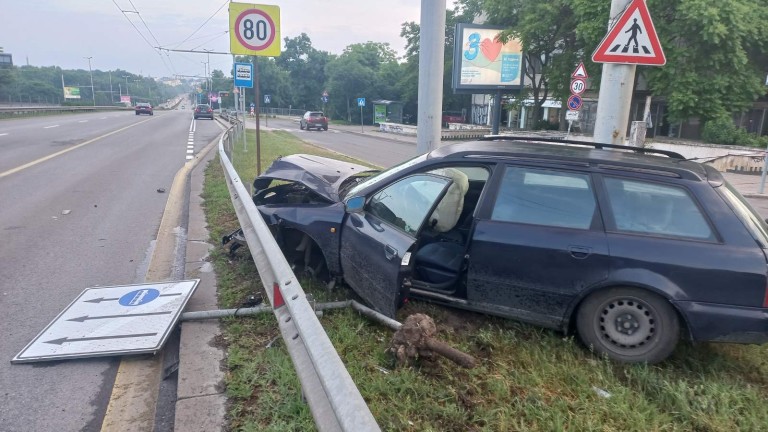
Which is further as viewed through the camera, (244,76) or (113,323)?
(244,76)

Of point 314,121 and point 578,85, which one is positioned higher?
point 578,85

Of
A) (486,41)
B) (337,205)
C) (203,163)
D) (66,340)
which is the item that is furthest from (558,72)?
(66,340)

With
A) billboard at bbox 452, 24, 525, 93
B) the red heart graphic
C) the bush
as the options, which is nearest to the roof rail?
billboard at bbox 452, 24, 525, 93

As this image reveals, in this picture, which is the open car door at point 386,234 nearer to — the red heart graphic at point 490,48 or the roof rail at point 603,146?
the roof rail at point 603,146

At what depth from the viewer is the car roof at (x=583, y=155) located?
3791mm

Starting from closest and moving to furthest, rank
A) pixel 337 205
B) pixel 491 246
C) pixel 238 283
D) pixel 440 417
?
pixel 440 417
pixel 491 246
pixel 337 205
pixel 238 283

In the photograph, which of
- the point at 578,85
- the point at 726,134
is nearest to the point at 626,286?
the point at 578,85

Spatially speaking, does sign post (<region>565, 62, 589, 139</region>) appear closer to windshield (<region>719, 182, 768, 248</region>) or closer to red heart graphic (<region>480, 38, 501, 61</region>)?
red heart graphic (<region>480, 38, 501, 61</region>)

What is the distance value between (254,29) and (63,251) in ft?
15.5

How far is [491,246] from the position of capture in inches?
151

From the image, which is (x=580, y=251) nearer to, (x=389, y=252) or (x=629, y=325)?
(x=629, y=325)

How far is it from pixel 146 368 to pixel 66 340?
0.68 meters

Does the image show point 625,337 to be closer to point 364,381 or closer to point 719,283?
point 719,283

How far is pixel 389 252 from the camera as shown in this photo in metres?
3.82
